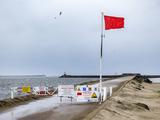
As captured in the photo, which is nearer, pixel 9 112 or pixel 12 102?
pixel 9 112

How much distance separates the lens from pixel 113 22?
25.2 meters

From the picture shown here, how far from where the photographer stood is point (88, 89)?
27.3 m

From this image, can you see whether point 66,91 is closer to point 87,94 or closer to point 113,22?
point 87,94

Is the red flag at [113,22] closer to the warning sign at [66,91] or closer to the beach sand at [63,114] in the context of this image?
the beach sand at [63,114]

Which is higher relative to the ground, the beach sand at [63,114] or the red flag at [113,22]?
the red flag at [113,22]

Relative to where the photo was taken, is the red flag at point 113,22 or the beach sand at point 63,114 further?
the red flag at point 113,22

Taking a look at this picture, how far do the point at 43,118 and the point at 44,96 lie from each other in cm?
1607

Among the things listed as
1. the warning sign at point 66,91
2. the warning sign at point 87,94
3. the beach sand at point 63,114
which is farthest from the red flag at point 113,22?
the warning sign at point 66,91

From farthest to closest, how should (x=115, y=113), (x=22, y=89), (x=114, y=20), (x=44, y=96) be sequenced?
(x=44, y=96)
(x=22, y=89)
(x=114, y=20)
(x=115, y=113)

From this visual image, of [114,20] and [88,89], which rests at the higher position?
[114,20]

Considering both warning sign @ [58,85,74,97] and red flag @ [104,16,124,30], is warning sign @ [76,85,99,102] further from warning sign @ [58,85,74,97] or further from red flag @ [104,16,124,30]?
red flag @ [104,16,124,30]

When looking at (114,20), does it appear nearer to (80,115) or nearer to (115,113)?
(115,113)

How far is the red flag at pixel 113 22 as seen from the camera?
25.0 metres

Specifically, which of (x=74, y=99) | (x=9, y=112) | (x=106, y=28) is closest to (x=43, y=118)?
(x=9, y=112)
